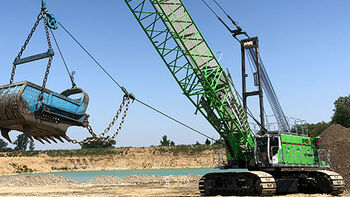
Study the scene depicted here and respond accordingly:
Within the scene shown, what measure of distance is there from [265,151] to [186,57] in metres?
5.66

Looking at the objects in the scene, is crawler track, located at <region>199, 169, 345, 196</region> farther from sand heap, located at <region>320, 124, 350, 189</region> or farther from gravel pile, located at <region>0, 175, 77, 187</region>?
gravel pile, located at <region>0, 175, 77, 187</region>

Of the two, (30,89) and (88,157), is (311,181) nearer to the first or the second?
(30,89)

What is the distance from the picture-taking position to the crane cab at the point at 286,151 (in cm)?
1371

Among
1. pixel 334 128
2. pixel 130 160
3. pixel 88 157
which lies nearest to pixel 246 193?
pixel 334 128

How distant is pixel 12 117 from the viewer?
26.0 ft

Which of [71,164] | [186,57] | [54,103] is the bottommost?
[71,164]

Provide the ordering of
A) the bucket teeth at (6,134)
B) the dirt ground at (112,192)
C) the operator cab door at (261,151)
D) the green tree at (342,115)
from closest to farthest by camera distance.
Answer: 1. the bucket teeth at (6,134)
2. the operator cab door at (261,151)
3. the dirt ground at (112,192)
4. the green tree at (342,115)

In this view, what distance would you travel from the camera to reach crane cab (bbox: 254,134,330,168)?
1371 cm

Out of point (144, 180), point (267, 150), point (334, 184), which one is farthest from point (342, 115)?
point (267, 150)

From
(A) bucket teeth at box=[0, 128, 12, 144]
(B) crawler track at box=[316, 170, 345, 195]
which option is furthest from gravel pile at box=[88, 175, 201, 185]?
Result: (A) bucket teeth at box=[0, 128, 12, 144]

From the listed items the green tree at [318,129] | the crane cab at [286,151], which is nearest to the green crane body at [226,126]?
the crane cab at [286,151]

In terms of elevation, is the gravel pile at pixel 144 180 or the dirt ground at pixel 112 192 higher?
the dirt ground at pixel 112 192

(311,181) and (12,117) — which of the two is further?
(311,181)

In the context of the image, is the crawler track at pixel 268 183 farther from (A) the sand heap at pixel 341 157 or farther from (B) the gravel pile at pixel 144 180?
(B) the gravel pile at pixel 144 180
